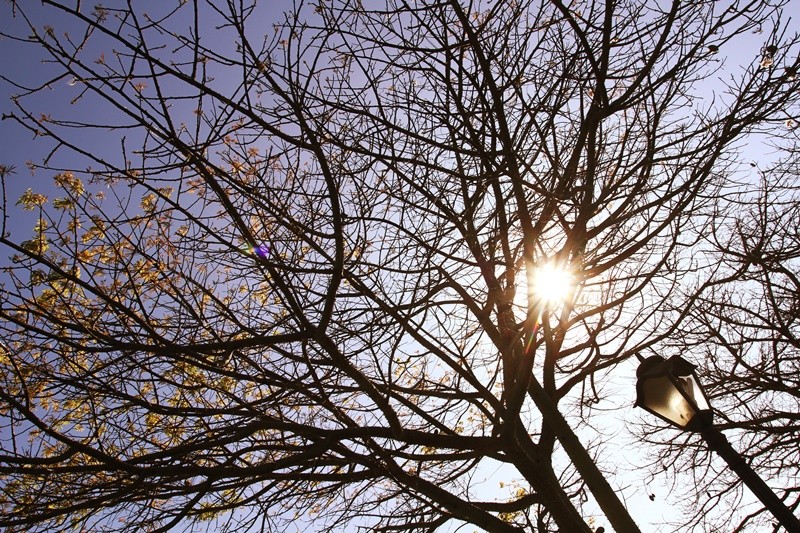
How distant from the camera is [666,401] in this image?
3207 mm

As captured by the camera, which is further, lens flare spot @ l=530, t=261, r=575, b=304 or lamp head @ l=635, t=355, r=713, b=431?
lens flare spot @ l=530, t=261, r=575, b=304

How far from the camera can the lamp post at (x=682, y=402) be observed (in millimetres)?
2891

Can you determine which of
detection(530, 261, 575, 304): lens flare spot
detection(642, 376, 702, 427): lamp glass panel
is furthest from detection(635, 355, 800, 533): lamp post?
detection(530, 261, 575, 304): lens flare spot

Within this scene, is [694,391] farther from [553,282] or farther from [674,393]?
[553,282]

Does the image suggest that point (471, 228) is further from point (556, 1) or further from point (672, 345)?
point (672, 345)

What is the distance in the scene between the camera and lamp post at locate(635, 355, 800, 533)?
2.89m

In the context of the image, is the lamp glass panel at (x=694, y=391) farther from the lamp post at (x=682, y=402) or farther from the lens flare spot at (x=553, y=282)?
the lens flare spot at (x=553, y=282)

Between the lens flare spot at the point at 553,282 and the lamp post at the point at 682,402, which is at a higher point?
the lens flare spot at the point at 553,282

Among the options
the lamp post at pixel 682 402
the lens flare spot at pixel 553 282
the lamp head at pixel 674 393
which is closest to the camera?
the lamp post at pixel 682 402

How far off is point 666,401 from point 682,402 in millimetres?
109

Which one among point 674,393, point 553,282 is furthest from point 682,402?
point 553,282

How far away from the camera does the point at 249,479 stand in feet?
11.8

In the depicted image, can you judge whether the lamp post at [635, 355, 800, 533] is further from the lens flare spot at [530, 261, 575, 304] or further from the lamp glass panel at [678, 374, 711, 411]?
the lens flare spot at [530, 261, 575, 304]

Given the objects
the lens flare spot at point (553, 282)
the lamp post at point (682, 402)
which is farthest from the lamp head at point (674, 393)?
the lens flare spot at point (553, 282)
